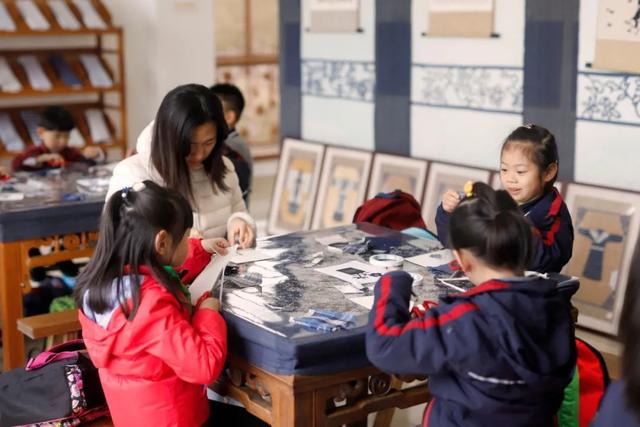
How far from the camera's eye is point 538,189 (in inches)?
127

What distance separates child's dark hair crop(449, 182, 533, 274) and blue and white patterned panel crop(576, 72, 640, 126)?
7.52ft

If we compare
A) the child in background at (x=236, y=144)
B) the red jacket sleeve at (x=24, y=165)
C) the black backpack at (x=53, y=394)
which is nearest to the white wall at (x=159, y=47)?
the red jacket sleeve at (x=24, y=165)

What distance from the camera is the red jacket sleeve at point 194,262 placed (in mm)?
2984

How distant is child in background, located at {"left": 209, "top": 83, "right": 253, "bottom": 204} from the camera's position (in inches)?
180

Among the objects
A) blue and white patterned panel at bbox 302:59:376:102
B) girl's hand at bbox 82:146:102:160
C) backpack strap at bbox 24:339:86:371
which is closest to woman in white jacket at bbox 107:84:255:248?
backpack strap at bbox 24:339:86:371

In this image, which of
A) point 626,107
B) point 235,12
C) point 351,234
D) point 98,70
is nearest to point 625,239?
point 626,107

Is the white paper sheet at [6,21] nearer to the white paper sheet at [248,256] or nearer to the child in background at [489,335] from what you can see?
the white paper sheet at [248,256]

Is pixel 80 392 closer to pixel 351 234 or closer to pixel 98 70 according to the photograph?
pixel 351 234

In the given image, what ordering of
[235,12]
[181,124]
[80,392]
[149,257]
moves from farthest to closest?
[235,12]
[181,124]
[80,392]
[149,257]

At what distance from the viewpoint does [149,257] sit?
2486 millimetres

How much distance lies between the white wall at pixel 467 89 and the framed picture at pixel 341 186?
416mm

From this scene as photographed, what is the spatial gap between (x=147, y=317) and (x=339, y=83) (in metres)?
3.72

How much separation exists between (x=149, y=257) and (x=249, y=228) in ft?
2.78

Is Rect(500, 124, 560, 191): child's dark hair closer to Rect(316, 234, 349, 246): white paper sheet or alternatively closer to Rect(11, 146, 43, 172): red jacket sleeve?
Rect(316, 234, 349, 246): white paper sheet
